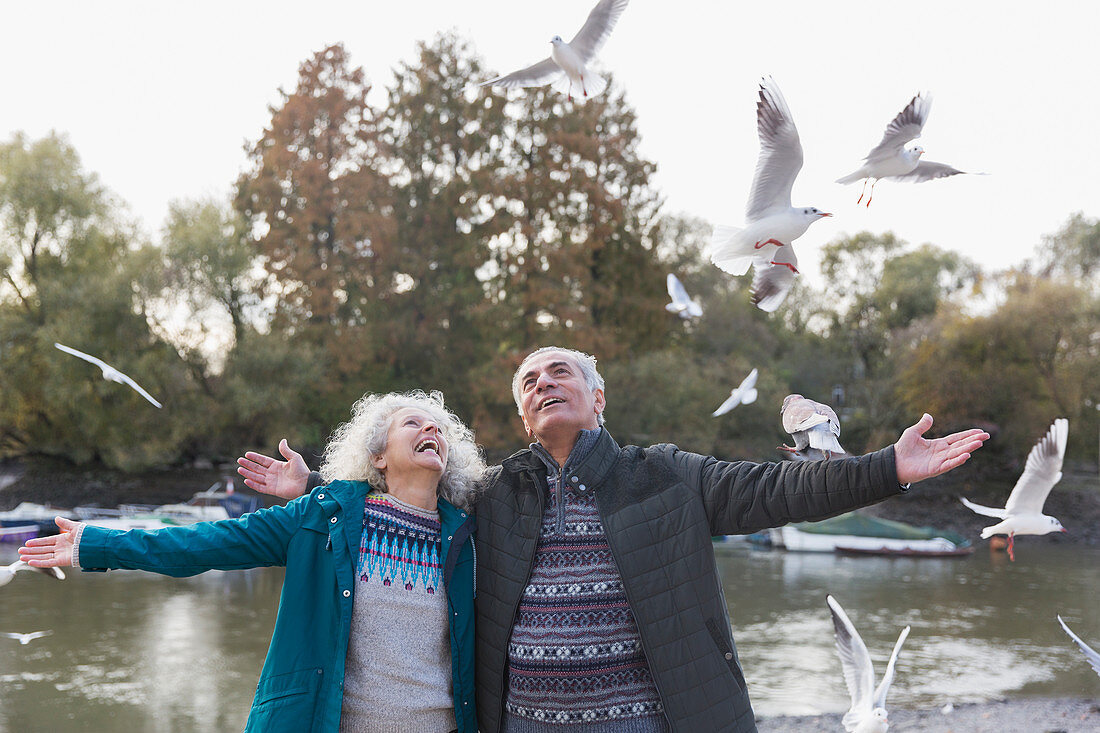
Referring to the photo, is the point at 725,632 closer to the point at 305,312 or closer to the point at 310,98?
the point at 305,312

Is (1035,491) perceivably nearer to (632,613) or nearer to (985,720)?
(632,613)

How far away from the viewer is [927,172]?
3.53 meters

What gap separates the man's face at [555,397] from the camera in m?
2.78

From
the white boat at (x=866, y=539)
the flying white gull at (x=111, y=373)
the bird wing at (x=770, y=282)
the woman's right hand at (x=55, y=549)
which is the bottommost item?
the white boat at (x=866, y=539)

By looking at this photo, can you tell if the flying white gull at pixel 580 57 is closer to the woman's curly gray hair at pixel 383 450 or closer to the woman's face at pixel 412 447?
the woman's curly gray hair at pixel 383 450

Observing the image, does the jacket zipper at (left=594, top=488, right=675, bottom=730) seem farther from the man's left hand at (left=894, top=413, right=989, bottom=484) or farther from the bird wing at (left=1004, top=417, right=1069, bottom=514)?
the bird wing at (left=1004, top=417, right=1069, bottom=514)

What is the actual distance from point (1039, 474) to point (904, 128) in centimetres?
255

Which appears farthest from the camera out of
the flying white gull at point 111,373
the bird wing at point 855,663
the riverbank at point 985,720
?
the riverbank at point 985,720

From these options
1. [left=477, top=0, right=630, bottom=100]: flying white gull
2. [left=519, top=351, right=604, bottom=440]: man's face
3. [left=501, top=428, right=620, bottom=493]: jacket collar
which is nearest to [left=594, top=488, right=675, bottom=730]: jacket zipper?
[left=501, top=428, right=620, bottom=493]: jacket collar

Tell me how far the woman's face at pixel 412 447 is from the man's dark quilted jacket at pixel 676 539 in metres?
0.25

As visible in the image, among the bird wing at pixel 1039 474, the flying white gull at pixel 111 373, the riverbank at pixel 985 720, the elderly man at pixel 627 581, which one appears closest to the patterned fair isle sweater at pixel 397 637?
the elderly man at pixel 627 581

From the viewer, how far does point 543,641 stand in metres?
2.56

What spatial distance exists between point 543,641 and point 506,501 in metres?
0.44

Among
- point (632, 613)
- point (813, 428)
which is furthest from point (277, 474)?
point (813, 428)
